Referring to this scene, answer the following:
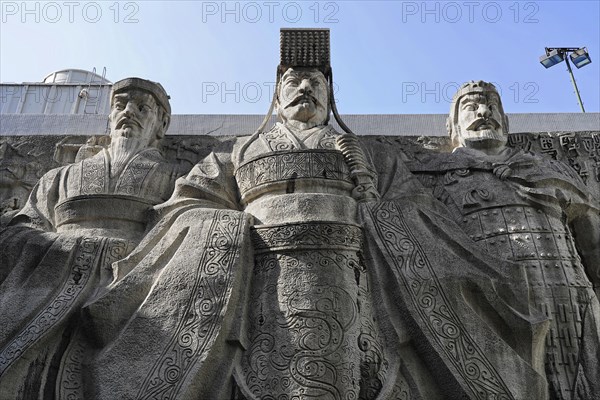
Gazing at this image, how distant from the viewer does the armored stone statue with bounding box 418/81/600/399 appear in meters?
5.03

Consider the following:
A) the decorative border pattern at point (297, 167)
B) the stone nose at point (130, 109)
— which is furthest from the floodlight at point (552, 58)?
the stone nose at point (130, 109)

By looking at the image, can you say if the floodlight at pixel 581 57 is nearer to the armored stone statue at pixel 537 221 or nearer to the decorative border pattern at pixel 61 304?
the armored stone statue at pixel 537 221

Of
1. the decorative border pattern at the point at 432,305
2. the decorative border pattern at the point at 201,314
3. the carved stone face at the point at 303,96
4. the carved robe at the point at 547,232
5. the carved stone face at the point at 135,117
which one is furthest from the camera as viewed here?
the carved stone face at the point at 135,117

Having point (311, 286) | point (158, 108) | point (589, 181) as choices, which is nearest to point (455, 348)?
point (311, 286)

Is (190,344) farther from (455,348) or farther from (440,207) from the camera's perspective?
(440,207)

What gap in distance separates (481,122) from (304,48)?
1995 millimetres

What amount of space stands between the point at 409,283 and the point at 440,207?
4.13 ft

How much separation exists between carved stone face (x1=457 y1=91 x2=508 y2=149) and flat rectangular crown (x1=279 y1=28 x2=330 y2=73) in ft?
5.02

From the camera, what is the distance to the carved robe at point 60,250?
4.60 meters

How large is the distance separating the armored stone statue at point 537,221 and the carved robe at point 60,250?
9.35ft

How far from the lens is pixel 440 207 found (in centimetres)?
579

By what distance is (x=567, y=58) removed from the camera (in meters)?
10.5

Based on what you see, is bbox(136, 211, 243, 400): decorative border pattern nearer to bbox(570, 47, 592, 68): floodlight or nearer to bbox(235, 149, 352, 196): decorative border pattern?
bbox(235, 149, 352, 196): decorative border pattern

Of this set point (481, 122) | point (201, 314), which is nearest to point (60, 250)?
point (201, 314)
